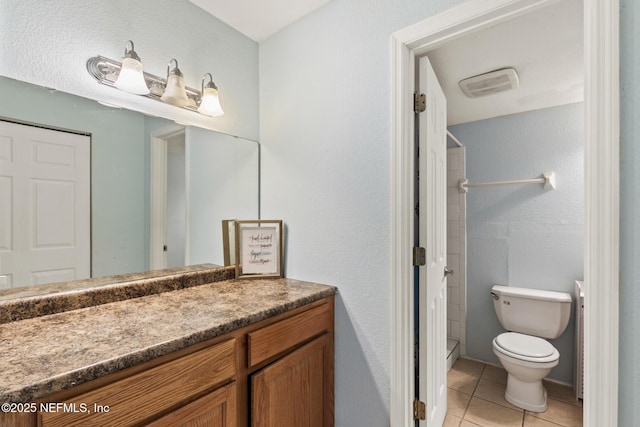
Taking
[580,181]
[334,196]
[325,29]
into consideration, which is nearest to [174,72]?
[325,29]

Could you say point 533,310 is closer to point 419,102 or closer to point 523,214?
point 523,214

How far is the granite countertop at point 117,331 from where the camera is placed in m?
0.62

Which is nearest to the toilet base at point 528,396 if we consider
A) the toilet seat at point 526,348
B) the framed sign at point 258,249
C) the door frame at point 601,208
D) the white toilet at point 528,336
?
the white toilet at point 528,336

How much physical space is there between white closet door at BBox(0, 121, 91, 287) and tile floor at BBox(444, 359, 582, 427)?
2190 millimetres

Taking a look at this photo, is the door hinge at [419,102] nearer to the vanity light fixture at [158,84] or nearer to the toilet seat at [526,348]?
the vanity light fixture at [158,84]

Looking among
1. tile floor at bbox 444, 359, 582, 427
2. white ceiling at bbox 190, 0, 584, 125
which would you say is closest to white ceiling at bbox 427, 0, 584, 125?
white ceiling at bbox 190, 0, 584, 125

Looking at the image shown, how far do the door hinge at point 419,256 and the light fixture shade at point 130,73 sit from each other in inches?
55.5

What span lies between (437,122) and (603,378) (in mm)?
1218

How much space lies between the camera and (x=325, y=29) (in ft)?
4.89

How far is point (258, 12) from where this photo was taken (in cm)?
155

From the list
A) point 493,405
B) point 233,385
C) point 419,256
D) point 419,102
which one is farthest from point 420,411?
point 419,102

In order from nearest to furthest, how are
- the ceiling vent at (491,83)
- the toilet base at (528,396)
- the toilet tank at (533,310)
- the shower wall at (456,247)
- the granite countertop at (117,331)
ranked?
the granite countertop at (117,331) → the ceiling vent at (491,83) → the toilet base at (528,396) → the toilet tank at (533,310) → the shower wall at (456,247)

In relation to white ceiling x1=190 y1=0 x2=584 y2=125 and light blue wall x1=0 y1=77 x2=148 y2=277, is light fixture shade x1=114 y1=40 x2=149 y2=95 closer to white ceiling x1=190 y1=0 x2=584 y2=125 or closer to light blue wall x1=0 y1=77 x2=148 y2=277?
light blue wall x1=0 y1=77 x2=148 y2=277

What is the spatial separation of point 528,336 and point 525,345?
15cm
